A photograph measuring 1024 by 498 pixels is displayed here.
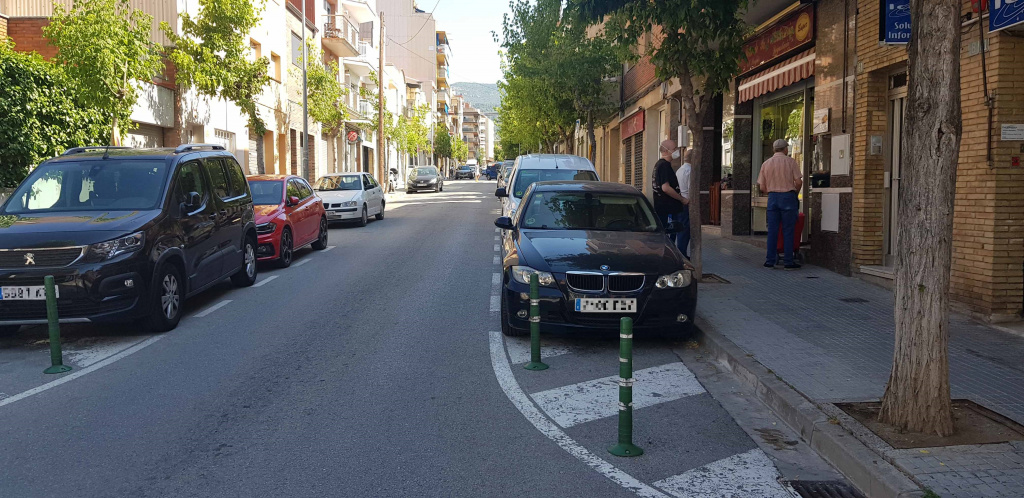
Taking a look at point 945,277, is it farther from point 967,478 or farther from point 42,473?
point 42,473

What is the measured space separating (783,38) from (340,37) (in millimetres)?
30421

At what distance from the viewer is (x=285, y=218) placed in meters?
13.3

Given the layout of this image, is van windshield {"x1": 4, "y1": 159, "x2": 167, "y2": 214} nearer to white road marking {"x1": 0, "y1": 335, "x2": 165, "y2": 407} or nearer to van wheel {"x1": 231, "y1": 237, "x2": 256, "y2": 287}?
white road marking {"x1": 0, "y1": 335, "x2": 165, "y2": 407}

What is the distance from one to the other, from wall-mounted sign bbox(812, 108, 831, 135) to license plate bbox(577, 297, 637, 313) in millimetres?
6266

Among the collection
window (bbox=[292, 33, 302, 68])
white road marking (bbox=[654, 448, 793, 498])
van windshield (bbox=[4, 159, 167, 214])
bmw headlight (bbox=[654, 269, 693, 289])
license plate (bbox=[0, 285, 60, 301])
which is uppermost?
window (bbox=[292, 33, 302, 68])

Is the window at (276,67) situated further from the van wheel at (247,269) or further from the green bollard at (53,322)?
the green bollard at (53,322)

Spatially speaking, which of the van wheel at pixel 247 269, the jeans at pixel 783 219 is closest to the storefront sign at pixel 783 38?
the jeans at pixel 783 219

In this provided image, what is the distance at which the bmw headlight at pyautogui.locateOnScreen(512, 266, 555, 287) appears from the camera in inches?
280

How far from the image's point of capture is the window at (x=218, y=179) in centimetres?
992

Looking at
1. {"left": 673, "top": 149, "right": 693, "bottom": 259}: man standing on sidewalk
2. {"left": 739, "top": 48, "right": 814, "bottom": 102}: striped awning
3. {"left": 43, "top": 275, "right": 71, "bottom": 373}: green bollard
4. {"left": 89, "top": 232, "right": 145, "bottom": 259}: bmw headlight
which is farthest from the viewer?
{"left": 739, "top": 48, "right": 814, "bottom": 102}: striped awning

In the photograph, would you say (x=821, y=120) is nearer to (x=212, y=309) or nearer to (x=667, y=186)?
(x=667, y=186)

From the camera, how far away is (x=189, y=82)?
21109mm

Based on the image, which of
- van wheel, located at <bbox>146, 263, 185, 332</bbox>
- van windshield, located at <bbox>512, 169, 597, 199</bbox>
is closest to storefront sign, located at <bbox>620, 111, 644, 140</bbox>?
van windshield, located at <bbox>512, 169, 597, 199</bbox>

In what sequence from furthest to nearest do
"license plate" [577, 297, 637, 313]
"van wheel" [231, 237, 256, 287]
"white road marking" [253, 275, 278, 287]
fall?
"white road marking" [253, 275, 278, 287], "van wheel" [231, 237, 256, 287], "license plate" [577, 297, 637, 313]
